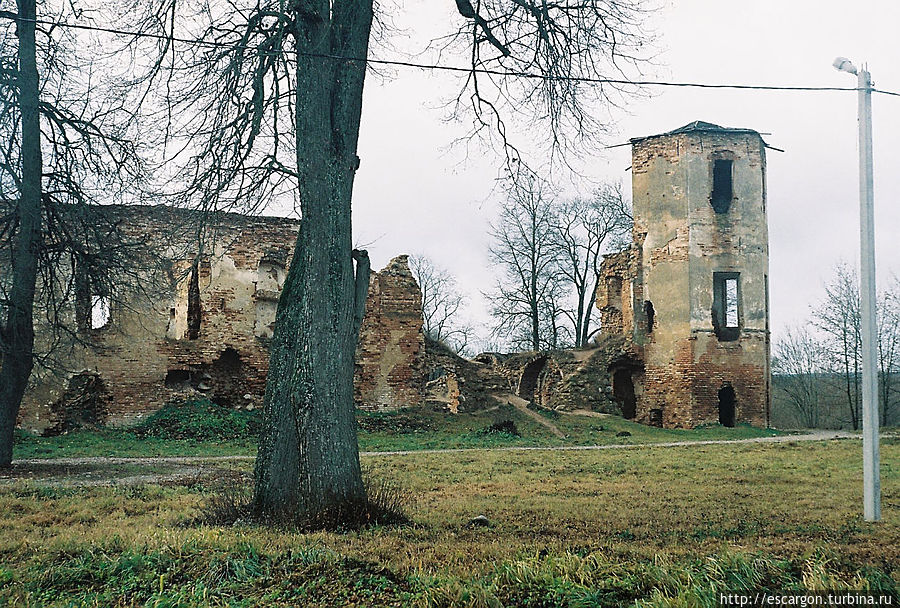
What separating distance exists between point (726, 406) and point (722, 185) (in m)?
8.32

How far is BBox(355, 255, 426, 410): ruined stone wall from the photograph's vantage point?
83.6 ft

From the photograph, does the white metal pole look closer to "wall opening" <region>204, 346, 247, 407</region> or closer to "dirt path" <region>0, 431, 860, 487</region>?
"dirt path" <region>0, 431, 860, 487</region>

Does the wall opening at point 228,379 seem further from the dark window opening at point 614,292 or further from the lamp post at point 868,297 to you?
the lamp post at point 868,297

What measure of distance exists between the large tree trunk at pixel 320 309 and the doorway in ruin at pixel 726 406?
23506mm

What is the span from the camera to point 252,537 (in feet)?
21.0

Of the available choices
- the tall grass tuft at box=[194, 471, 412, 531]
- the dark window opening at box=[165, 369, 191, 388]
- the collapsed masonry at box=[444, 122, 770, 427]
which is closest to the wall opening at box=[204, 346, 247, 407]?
the dark window opening at box=[165, 369, 191, 388]

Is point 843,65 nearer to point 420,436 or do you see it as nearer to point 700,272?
point 420,436

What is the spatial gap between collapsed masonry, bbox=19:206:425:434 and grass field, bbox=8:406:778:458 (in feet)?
3.30

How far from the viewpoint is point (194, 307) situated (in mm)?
24469

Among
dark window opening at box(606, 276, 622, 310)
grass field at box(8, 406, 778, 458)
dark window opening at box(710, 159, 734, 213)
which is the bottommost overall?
grass field at box(8, 406, 778, 458)

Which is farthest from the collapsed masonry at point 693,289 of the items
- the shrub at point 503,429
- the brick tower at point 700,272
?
the shrub at point 503,429

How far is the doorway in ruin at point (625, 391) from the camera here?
33.1m

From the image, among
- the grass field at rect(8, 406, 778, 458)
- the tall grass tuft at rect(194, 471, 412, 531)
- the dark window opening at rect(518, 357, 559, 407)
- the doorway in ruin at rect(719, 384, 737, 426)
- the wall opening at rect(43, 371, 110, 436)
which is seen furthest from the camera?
the dark window opening at rect(518, 357, 559, 407)

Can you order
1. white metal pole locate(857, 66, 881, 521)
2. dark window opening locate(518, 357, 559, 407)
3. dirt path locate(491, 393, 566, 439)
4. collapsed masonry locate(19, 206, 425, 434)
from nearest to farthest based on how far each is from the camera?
1. white metal pole locate(857, 66, 881, 521)
2. collapsed masonry locate(19, 206, 425, 434)
3. dirt path locate(491, 393, 566, 439)
4. dark window opening locate(518, 357, 559, 407)
